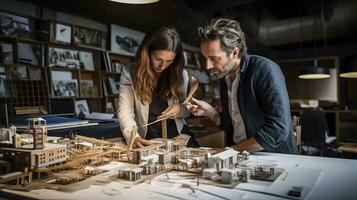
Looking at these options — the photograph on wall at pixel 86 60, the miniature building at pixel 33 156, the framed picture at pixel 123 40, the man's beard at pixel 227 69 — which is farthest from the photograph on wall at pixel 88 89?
the miniature building at pixel 33 156

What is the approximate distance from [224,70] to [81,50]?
311cm

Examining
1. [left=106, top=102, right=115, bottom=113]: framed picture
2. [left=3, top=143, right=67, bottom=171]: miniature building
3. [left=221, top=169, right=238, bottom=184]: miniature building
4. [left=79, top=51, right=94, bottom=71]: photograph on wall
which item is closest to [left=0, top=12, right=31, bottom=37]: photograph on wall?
[left=79, top=51, right=94, bottom=71]: photograph on wall

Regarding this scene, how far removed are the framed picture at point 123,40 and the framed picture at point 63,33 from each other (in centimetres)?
81

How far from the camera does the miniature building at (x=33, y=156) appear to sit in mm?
1019

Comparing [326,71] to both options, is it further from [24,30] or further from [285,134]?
[24,30]

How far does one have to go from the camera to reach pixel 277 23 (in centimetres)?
603

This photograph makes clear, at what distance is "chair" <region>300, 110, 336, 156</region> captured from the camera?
5055mm

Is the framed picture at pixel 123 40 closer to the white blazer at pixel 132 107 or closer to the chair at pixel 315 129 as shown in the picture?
the white blazer at pixel 132 107

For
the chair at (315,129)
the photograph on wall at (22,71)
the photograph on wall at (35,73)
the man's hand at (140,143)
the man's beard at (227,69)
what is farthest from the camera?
the chair at (315,129)

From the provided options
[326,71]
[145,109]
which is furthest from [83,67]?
[326,71]

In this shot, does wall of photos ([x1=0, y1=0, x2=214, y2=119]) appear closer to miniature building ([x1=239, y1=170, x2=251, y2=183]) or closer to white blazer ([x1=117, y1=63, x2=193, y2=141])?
white blazer ([x1=117, y1=63, x2=193, y2=141])

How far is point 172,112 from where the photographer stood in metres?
1.80

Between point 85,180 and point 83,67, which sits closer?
point 85,180

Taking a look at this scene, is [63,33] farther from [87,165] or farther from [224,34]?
[87,165]
